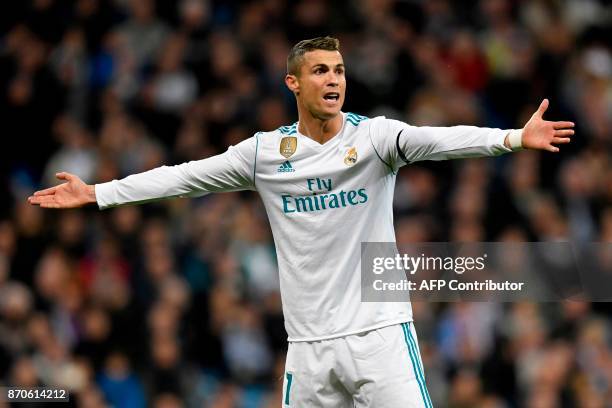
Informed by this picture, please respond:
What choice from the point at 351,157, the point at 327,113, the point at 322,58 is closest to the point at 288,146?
the point at 327,113

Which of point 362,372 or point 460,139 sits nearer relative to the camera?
point 460,139

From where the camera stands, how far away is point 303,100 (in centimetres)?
638

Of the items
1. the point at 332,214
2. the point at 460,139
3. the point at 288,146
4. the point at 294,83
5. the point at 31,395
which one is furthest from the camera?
the point at 31,395

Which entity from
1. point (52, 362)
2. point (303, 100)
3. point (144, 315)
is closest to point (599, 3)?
point (144, 315)

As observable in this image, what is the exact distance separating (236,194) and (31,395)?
358 cm

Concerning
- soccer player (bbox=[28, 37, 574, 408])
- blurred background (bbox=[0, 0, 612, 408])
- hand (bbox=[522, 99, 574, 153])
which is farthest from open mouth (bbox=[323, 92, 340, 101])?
blurred background (bbox=[0, 0, 612, 408])

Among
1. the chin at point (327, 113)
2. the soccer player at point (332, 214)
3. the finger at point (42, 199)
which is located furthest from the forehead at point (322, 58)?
the finger at point (42, 199)

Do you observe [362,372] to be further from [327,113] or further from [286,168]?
[327,113]

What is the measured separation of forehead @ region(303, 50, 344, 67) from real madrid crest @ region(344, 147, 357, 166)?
0.50 meters

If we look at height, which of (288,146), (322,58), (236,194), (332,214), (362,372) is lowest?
(362,372)

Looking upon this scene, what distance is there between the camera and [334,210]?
6160 mm

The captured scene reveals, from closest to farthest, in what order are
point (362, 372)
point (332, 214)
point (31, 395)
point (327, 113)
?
point (362, 372) < point (332, 214) < point (327, 113) < point (31, 395)

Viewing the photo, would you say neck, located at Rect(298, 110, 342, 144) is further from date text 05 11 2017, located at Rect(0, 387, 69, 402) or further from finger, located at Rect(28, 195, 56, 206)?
date text 05 11 2017, located at Rect(0, 387, 69, 402)

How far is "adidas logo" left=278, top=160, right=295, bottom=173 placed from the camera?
630 cm
